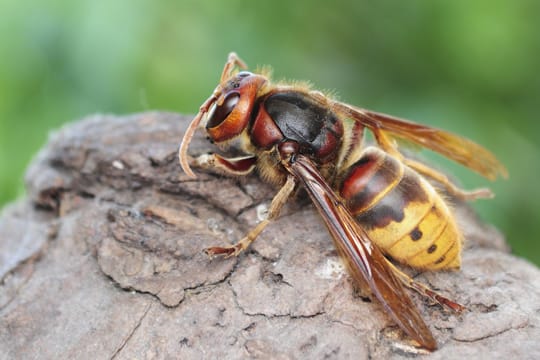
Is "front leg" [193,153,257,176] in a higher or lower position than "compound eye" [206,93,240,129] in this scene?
lower

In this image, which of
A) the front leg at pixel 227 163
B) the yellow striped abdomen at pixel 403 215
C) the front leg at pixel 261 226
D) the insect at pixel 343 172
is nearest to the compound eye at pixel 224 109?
the insect at pixel 343 172

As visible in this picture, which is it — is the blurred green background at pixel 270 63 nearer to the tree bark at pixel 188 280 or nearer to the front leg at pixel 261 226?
the tree bark at pixel 188 280

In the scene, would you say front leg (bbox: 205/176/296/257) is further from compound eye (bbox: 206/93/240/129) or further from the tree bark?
compound eye (bbox: 206/93/240/129)

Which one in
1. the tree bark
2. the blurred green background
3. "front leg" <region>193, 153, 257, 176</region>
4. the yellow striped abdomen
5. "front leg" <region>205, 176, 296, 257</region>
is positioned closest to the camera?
the tree bark

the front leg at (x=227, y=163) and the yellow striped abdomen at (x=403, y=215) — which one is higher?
the yellow striped abdomen at (x=403, y=215)

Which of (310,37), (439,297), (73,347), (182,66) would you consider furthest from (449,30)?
(73,347)

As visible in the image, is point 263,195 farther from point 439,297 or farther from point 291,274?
point 439,297

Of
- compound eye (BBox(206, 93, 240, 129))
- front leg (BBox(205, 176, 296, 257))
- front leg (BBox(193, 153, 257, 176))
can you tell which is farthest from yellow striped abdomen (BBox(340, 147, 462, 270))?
compound eye (BBox(206, 93, 240, 129))
